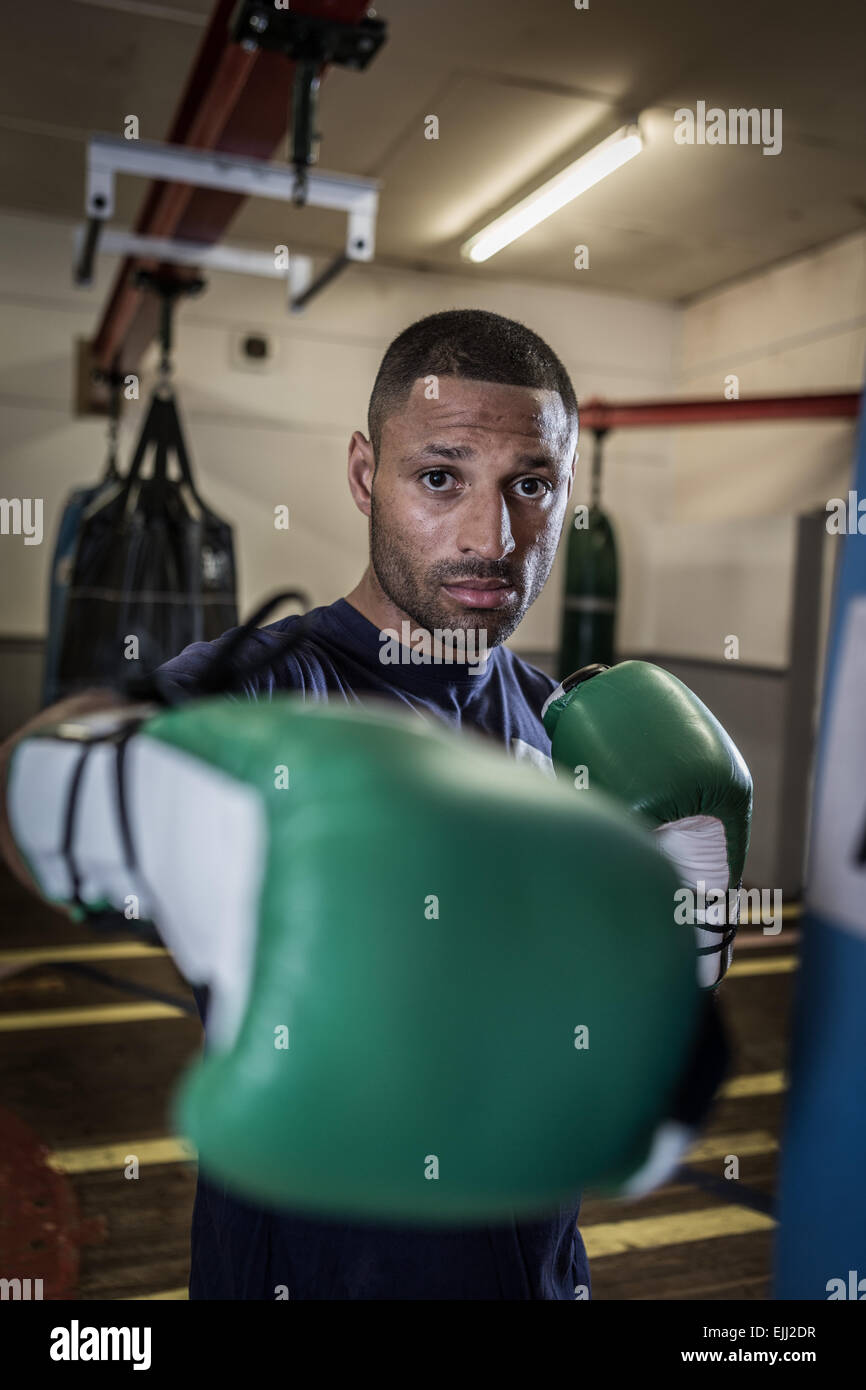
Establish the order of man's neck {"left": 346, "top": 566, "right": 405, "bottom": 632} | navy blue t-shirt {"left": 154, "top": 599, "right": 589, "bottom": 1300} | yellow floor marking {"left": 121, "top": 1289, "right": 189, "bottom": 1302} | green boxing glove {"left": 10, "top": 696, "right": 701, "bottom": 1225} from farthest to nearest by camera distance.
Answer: yellow floor marking {"left": 121, "top": 1289, "right": 189, "bottom": 1302}
man's neck {"left": 346, "top": 566, "right": 405, "bottom": 632}
navy blue t-shirt {"left": 154, "top": 599, "right": 589, "bottom": 1300}
green boxing glove {"left": 10, "top": 696, "right": 701, "bottom": 1225}

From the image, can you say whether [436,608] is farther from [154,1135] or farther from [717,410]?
[717,410]

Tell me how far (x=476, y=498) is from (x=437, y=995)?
0.69 meters

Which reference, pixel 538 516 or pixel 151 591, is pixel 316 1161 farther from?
pixel 151 591

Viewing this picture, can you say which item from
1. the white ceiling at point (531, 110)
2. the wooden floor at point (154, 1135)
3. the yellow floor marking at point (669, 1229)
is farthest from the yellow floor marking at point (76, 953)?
the white ceiling at point (531, 110)

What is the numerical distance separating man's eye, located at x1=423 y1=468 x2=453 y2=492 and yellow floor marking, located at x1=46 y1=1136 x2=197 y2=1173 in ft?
5.85

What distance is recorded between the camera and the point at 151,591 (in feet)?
11.0

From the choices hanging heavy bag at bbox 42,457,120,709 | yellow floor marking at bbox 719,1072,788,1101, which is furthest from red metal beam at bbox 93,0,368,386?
yellow floor marking at bbox 719,1072,788,1101

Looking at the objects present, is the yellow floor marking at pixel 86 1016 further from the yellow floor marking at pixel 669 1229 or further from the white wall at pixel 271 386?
the white wall at pixel 271 386

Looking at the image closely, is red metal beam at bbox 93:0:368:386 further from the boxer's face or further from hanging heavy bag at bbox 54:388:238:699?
the boxer's face

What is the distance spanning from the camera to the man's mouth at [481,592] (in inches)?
40.3

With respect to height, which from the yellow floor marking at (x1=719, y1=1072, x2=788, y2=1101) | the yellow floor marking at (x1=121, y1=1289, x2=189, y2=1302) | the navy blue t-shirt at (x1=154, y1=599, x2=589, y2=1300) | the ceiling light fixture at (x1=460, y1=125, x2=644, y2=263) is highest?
the ceiling light fixture at (x1=460, y1=125, x2=644, y2=263)

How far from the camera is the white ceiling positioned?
3.19 meters
